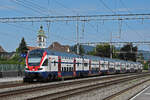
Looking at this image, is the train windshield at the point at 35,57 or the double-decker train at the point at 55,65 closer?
the double-decker train at the point at 55,65

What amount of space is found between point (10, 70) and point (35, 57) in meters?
9.92

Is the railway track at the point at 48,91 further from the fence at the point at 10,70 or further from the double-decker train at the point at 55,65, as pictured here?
the fence at the point at 10,70

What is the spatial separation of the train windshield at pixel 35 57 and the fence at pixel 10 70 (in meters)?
6.76

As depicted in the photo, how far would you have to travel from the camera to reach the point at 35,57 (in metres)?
27.6

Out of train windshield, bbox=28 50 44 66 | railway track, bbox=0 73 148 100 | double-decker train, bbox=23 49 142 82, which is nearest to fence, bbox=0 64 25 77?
train windshield, bbox=28 50 44 66

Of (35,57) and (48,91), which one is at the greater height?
(35,57)

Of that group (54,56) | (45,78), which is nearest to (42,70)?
(45,78)

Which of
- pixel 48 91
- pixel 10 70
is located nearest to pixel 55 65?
pixel 48 91

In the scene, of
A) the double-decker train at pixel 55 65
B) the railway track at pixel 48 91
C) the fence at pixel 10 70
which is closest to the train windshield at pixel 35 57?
the double-decker train at pixel 55 65

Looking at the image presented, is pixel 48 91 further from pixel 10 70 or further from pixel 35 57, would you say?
pixel 10 70

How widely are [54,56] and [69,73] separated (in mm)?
4579

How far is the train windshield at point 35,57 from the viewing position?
27.3 meters

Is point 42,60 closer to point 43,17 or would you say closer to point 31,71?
point 31,71

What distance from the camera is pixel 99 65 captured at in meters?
46.2
